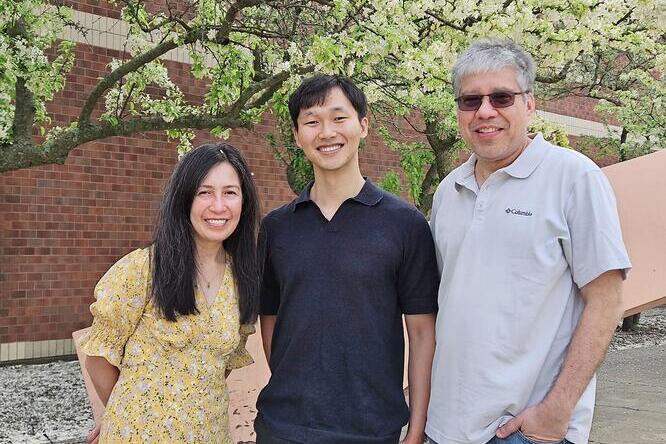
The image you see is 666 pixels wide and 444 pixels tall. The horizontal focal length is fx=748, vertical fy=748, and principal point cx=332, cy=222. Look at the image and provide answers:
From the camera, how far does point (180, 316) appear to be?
8.18 ft

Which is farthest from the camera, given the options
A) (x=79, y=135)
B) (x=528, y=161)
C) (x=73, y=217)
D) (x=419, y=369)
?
(x=73, y=217)

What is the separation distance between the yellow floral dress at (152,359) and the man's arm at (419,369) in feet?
2.16

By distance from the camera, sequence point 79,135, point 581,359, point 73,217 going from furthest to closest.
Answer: point 73,217 → point 79,135 → point 581,359

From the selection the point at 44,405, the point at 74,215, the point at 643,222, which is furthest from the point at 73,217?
the point at 643,222

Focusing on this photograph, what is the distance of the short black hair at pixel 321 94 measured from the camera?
2705mm

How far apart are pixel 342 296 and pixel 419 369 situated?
0.41 meters

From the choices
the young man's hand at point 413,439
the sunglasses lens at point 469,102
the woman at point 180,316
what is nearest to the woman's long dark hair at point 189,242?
the woman at point 180,316

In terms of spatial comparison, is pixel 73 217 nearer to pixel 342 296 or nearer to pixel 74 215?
pixel 74 215

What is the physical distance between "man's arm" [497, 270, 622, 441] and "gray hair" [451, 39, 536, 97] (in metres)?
0.70

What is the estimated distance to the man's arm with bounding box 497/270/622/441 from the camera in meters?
2.27

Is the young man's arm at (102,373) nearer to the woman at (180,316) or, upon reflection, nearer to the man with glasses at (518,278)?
the woman at (180,316)

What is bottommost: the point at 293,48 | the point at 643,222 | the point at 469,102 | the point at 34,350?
the point at 34,350

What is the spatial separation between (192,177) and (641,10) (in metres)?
4.21

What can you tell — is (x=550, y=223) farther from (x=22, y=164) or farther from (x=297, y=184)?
(x=297, y=184)
